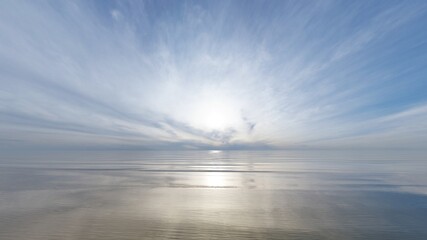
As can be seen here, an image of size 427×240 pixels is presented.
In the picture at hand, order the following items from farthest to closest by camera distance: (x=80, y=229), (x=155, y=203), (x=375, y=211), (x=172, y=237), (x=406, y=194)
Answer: (x=406, y=194) < (x=155, y=203) < (x=375, y=211) < (x=80, y=229) < (x=172, y=237)

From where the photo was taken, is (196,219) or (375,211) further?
(375,211)

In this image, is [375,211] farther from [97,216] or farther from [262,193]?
[97,216]

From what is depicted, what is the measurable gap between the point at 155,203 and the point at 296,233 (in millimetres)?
8882

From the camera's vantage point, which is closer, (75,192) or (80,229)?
(80,229)

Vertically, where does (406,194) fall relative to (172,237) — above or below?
above

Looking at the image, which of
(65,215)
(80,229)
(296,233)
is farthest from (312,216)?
(65,215)

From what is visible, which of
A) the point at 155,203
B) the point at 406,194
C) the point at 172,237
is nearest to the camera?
the point at 172,237

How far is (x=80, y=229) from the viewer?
9695 millimetres

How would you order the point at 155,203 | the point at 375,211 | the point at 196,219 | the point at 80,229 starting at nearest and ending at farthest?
the point at 80,229, the point at 196,219, the point at 375,211, the point at 155,203

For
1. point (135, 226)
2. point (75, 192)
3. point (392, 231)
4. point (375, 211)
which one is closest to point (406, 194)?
point (375, 211)

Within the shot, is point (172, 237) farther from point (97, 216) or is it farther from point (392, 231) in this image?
point (392, 231)

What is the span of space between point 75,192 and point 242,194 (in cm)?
1329

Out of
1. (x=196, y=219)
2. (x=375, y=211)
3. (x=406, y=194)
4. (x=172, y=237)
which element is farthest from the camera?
(x=406, y=194)

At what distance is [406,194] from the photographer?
16328mm
